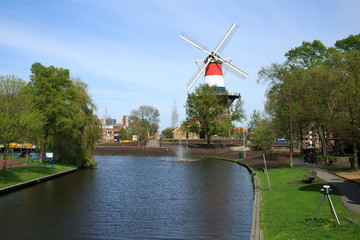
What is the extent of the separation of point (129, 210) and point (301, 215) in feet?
34.9

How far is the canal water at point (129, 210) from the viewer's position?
52.4 ft

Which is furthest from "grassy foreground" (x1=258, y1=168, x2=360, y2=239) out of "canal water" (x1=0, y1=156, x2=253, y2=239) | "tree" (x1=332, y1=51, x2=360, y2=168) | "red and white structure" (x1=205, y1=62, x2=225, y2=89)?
"red and white structure" (x1=205, y1=62, x2=225, y2=89)

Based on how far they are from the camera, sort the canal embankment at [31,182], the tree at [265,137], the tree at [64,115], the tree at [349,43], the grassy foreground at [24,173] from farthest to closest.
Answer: the tree at [265,137]
the tree at [349,43]
the tree at [64,115]
the grassy foreground at [24,173]
the canal embankment at [31,182]

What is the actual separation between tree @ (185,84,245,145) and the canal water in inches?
1629

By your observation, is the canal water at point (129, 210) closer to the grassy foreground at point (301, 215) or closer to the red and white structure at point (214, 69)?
the grassy foreground at point (301, 215)

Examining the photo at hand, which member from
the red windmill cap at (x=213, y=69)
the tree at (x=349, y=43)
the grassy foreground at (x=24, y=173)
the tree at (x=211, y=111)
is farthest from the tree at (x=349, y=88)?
the red windmill cap at (x=213, y=69)

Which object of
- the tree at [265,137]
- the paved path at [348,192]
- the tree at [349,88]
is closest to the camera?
the paved path at [348,192]

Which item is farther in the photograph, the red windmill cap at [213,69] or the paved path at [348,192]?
the red windmill cap at [213,69]

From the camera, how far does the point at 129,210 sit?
2075 cm

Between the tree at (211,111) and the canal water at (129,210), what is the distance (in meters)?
41.4

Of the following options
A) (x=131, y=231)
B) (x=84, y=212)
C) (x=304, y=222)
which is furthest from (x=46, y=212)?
(x=304, y=222)

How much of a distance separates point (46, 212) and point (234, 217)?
11.3 m

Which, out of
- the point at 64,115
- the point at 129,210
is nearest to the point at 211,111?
the point at 64,115

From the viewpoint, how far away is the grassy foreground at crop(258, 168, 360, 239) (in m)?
11.3
